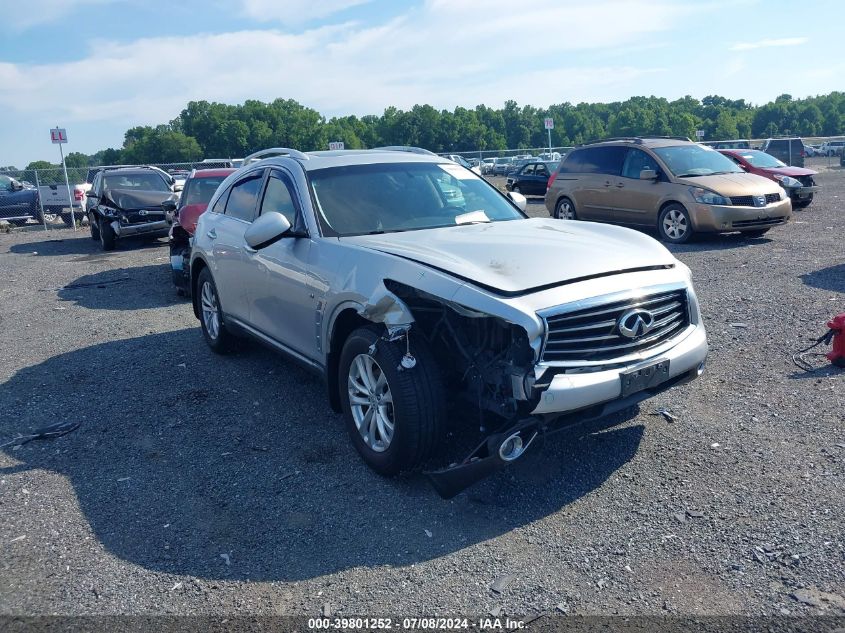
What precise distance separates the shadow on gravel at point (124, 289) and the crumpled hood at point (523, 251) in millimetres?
6594

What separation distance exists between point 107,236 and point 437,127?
8333cm

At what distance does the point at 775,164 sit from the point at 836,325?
15.6 metres

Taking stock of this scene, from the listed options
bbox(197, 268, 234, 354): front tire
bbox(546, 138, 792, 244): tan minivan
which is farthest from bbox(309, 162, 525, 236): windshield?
bbox(546, 138, 792, 244): tan minivan

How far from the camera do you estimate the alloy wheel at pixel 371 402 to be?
436 centimetres

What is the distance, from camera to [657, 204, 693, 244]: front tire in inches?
512

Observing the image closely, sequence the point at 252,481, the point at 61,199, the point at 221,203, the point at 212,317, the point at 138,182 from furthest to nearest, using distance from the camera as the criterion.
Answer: the point at 61,199
the point at 138,182
the point at 212,317
the point at 221,203
the point at 252,481

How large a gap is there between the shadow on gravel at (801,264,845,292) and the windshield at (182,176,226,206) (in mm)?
8444

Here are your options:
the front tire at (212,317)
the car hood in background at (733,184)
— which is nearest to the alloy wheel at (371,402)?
the front tire at (212,317)

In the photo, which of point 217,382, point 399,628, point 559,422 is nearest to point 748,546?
point 559,422

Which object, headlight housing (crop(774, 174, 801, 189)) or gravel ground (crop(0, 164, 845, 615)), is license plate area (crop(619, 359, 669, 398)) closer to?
gravel ground (crop(0, 164, 845, 615))

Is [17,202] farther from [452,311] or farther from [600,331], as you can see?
[600,331]

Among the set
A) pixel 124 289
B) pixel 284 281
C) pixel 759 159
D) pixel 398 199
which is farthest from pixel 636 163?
pixel 284 281

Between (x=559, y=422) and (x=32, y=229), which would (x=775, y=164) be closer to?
(x=559, y=422)

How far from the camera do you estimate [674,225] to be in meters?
13.2
